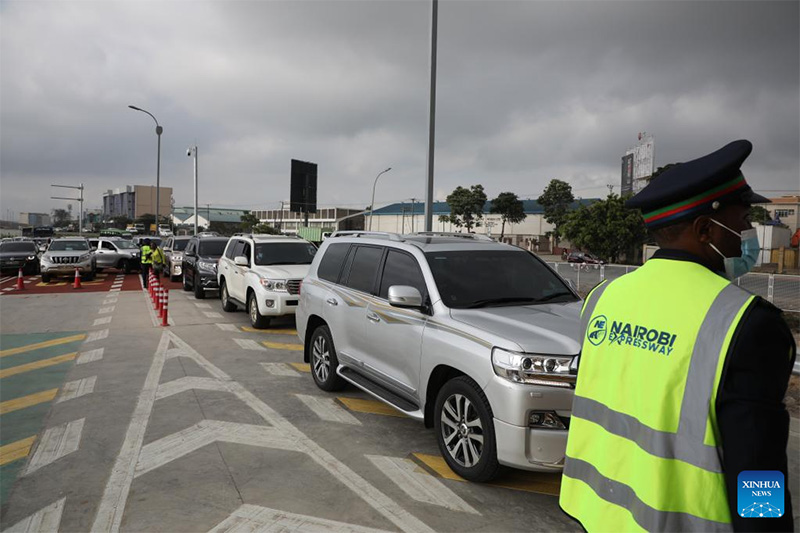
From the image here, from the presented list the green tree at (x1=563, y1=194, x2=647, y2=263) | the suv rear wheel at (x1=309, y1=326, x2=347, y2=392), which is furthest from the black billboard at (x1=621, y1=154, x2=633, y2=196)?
the suv rear wheel at (x1=309, y1=326, x2=347, y2=392)

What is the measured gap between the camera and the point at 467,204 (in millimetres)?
76250

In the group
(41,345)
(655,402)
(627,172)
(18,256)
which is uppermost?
(627,172)

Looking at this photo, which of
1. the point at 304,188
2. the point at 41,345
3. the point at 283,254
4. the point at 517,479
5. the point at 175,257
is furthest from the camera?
the point at 304,188

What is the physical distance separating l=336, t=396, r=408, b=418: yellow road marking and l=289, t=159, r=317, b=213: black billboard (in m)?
21.7

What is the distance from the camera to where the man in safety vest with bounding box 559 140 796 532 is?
134cm

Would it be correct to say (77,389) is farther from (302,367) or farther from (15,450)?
(302,367)

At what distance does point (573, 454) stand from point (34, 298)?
18.2 meters

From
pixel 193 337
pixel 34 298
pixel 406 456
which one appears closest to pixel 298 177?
pixel 34 298

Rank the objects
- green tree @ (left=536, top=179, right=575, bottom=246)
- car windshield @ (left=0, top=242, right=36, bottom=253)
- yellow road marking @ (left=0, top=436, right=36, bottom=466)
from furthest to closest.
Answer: green tree @ (left=536, top=179, right=575, bottom=246), car windshield @ (left=0, top=242, right=36, bottom=253), yellow road marking @ (left=0, top=436, right=36, bottom=466)

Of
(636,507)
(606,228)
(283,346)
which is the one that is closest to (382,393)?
(636,507)

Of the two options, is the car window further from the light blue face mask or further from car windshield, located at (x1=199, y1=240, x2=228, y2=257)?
car windshield, located at (x1=199, y1=240, x2=228, y2=257)

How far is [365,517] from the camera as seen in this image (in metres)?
3.75

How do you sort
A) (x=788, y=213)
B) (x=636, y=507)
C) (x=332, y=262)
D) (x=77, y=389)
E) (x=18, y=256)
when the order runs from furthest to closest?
(x=788, y=213) < (x=18, y=256) < (x=332, y=262) < (x=77, y=389) < (x=636, y=507)

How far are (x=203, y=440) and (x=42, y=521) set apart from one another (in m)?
1.54
